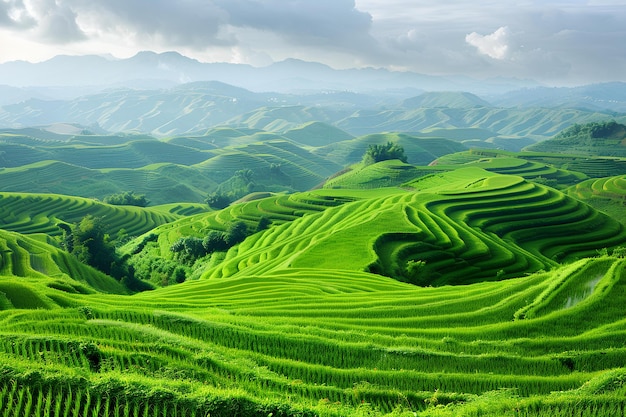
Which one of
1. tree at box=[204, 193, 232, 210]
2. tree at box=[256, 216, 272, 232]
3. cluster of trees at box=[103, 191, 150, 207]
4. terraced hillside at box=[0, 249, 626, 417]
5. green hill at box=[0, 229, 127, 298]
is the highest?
terraced hillside at box=[0, 249, 626, 417]

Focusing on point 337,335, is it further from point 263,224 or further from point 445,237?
point 263,224

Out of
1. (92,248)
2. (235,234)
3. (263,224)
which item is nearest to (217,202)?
(263,224)

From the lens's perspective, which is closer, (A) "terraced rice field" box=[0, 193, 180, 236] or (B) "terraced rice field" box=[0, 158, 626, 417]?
(B) "terraced rice field" box=[0, 158, 626, 417]

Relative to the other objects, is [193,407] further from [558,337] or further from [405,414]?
[558,337]

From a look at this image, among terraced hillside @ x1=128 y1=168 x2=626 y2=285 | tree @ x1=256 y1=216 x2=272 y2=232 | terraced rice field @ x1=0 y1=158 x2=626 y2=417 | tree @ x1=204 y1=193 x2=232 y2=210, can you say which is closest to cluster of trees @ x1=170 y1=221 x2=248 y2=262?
terraced hillside @ x1=128 y1=168 x2=626 y2=285

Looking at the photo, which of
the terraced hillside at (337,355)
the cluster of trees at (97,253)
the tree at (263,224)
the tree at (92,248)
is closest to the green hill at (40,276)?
the terraced hillside at (337,355)

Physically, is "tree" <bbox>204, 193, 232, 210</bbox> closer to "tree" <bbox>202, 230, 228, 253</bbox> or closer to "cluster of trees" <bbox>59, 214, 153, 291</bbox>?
"tree" <bbox>202, 230, 228, 253</bbox>

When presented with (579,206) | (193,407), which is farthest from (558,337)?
(579,206)

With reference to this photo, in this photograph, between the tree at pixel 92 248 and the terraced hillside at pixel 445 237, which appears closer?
the terraced hillside at pixel 445 237

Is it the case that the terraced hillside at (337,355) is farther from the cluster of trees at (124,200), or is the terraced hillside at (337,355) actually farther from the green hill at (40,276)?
the cluster of trees at (124,200)

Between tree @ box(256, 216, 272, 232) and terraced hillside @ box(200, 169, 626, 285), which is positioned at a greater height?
terraced hillside @ box(200, 169, 626, 285)

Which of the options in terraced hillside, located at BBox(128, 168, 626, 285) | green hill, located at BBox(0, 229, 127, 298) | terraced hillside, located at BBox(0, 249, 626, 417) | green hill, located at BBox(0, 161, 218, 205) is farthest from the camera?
green hill, located at BBox(0, 161, 218, 205)
